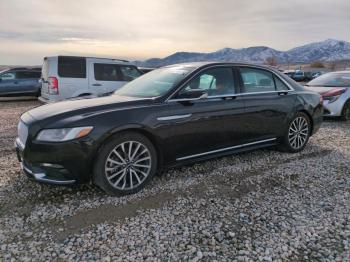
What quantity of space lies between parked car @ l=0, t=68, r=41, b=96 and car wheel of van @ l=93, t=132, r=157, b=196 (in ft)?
40.8

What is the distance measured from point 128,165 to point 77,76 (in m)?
6.30

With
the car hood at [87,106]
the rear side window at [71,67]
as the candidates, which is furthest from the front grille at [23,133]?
the rear side window at [71,67]

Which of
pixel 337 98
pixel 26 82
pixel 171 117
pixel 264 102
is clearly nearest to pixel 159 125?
pixel 171 117

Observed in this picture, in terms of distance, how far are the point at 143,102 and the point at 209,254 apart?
2.00 m

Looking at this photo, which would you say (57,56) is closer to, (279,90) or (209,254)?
(279,90)

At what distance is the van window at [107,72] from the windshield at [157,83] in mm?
4938

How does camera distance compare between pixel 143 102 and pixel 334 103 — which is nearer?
pixel 143 102

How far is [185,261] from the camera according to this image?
8.82 ft

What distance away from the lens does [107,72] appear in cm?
986

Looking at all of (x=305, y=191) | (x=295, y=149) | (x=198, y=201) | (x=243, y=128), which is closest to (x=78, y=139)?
(x=198, y=201)

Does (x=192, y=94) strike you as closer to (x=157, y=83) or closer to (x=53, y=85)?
(x=157, y=83)

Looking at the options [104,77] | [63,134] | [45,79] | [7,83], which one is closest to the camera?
[63,134]

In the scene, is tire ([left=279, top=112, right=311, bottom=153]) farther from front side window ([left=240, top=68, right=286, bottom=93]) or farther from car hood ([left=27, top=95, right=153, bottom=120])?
car hood ([left=27, top=95, right=153, bottom=120])

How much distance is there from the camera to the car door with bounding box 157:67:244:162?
4109 millimetres
